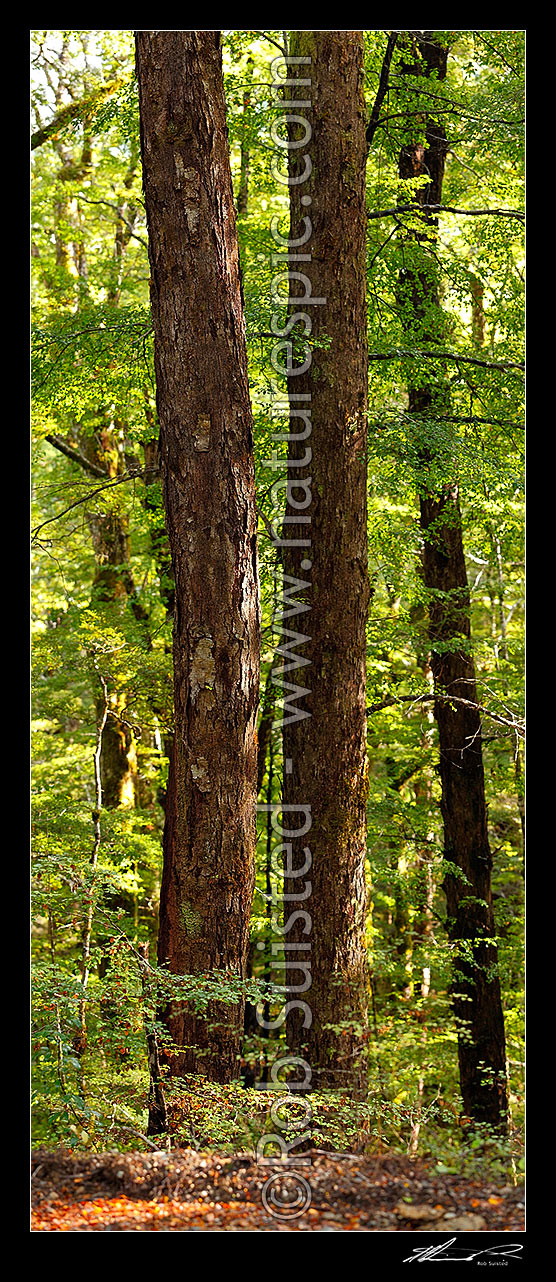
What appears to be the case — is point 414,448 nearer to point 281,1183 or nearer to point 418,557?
point 418,557

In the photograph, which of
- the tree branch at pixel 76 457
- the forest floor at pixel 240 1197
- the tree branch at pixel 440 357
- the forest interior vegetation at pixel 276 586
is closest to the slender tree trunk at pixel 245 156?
the forest interior vegetation at pixel 276 586

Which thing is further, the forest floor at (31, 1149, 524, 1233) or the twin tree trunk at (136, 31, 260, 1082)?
the twin tree trunk at (136, 31, 260, 1082)

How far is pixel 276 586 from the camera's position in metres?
4.30

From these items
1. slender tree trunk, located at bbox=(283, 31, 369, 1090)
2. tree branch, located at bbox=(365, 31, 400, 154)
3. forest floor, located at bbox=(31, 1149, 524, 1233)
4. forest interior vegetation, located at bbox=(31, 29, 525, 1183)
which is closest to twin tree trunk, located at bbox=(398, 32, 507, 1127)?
forest interior vegetation, located at bbox=(31, 29, 525, 1183)

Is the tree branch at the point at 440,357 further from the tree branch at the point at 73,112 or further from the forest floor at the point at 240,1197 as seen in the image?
the forest floor at the point at 240,1197

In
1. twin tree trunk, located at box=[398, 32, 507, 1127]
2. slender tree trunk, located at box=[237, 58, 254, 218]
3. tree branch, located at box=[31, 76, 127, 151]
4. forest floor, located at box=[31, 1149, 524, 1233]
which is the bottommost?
forest floor, located at box=[31, 1149, 524, 1233]

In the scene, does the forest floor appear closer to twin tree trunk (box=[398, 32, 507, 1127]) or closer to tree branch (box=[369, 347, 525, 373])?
twin tree trunk (box=[398, 32, 507, 1127])

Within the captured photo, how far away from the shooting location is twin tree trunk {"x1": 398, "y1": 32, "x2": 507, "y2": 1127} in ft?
17.8

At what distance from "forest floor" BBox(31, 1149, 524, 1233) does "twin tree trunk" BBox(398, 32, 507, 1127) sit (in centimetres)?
271

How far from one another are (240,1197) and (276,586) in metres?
2.40

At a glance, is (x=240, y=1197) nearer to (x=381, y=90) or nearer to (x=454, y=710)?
(x=454, y=710)

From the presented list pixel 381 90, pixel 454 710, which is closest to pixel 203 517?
pixel 381 90

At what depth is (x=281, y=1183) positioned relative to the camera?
2699 mm
